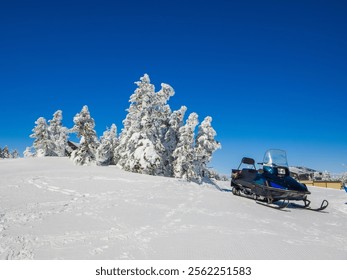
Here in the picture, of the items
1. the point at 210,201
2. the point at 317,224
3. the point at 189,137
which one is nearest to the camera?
the point at 317,224

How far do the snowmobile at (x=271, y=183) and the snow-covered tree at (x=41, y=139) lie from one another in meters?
43.3

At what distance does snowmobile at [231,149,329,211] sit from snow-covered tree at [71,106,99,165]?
27.9m

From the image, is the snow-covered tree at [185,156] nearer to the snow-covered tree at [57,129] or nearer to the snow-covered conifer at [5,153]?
the snow-covered tree at [57,129]

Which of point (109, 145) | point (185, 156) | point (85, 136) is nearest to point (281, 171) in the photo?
point (185, 156)

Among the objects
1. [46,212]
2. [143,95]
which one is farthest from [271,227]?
[143,95]

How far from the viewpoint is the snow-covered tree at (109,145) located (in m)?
59.0

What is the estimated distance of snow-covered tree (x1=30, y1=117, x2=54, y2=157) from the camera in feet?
169

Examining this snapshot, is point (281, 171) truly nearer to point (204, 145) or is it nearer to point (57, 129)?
point (204, 145)

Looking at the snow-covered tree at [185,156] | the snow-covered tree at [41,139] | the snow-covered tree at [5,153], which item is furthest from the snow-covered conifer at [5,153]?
the snow-covered tree at [185,156]

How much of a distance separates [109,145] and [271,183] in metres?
51.0

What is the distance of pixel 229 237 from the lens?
7059 millimetres

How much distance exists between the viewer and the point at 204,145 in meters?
40.5
